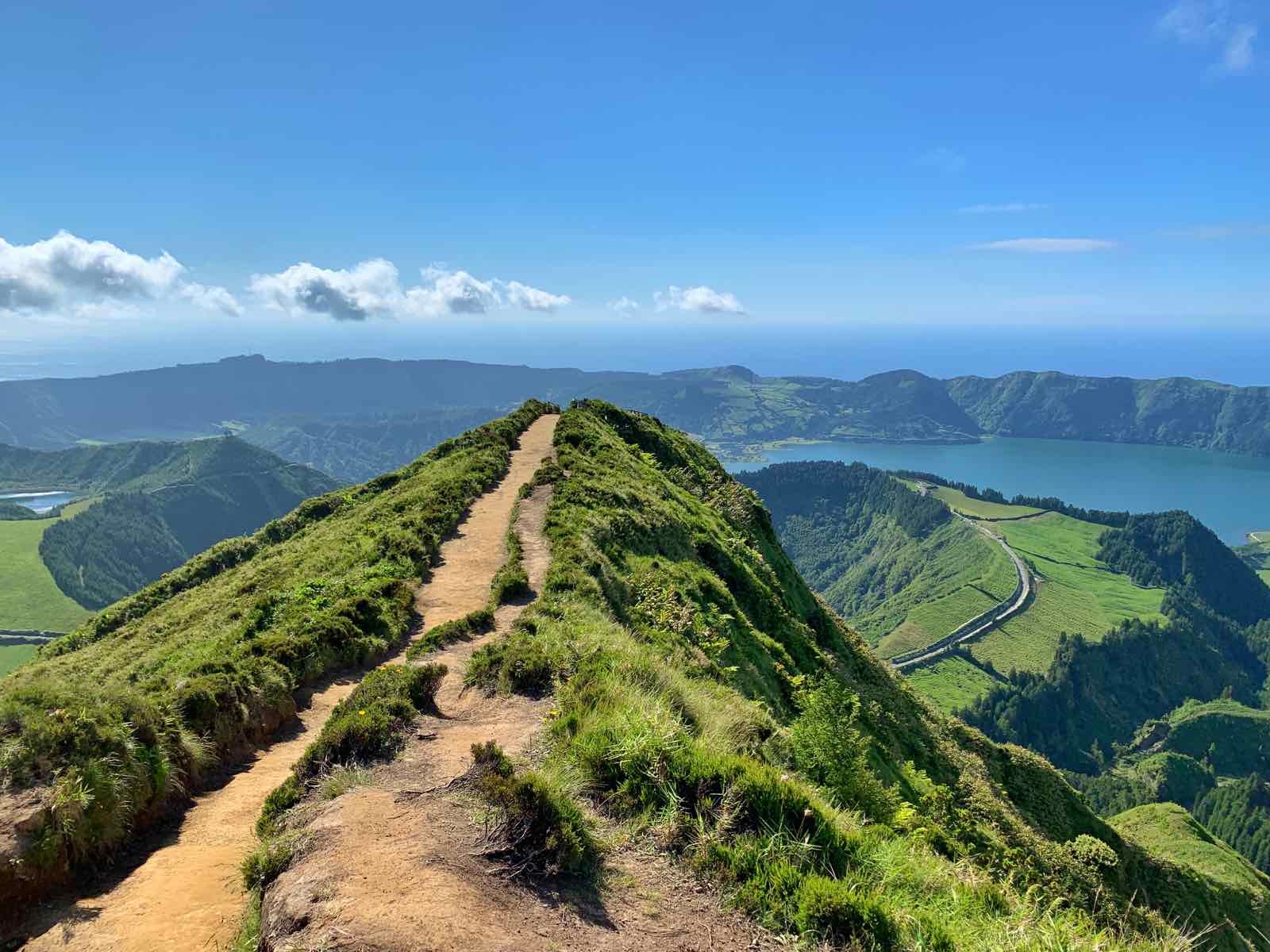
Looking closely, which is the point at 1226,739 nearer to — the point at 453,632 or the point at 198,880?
the point at 453,632

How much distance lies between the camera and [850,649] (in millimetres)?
34219

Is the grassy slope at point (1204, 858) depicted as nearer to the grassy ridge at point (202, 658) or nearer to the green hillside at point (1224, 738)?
the grassy ridge at point (202, 658)

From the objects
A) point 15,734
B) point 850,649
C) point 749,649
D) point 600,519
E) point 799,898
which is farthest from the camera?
point 850,649

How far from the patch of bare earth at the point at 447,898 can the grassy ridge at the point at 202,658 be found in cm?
331

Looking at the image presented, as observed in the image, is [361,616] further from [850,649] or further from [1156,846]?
[1156,846]

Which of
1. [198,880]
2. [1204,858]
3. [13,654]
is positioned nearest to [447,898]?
[198,880]

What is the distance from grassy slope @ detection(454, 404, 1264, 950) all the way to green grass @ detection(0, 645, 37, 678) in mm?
185572

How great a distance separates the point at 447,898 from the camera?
271 inches

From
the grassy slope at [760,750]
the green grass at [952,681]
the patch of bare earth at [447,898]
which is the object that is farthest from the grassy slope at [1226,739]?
the patch of bare earth at [447,898]

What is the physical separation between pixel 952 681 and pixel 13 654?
242 m

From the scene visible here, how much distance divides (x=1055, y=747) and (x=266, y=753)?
678ft

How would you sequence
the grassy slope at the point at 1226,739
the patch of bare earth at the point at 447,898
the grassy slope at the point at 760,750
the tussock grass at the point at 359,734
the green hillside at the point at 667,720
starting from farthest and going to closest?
the grassy slope at the point at 1226,739 < the tussock grass at the point at 359,734 < the green hillside at the point at 667,720 < the grassy slope at the point at 760,750 < the patch of bare earth at the point at 447,898

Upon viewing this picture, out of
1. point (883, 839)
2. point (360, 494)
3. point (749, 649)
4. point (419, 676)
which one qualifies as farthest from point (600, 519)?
point (360, 494)

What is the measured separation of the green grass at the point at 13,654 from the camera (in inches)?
6096
